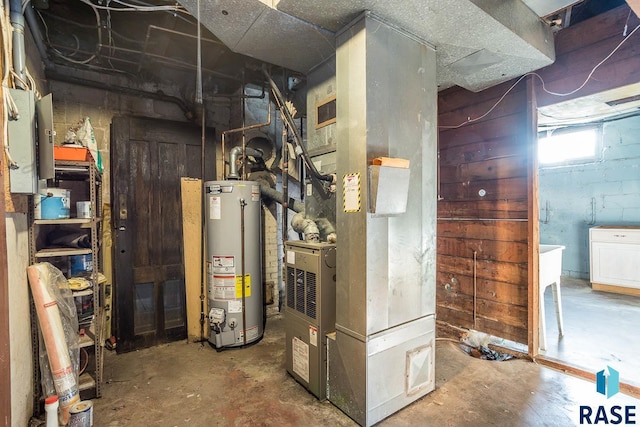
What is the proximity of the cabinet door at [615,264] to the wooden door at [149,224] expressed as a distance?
568cm

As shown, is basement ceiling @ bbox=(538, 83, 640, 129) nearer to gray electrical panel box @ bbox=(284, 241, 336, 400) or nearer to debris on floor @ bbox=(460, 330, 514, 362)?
debris on floor @ bbox=(460, 330, 514, 362)

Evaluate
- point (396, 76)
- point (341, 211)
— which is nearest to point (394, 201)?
point (341, 211)

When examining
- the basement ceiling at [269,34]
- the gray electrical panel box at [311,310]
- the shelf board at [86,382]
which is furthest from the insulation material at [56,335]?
the basement ceiling at [269,34]

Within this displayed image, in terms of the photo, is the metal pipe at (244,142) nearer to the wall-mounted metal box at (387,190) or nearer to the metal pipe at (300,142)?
the metal pipe at (300,142)

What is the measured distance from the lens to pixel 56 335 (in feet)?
5.80

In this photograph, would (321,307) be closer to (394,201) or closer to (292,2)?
(394,201)

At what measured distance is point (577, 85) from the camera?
2336 millimetres

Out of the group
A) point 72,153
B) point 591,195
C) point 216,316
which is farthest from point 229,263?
point 591,195

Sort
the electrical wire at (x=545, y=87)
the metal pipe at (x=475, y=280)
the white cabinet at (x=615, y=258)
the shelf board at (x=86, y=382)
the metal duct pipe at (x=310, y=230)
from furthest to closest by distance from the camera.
Answer: the white cabinet at (x=615, y=258) → the metal pipe at (x=475, y=280) → the metal duct pipe at (x=310, y=230) → the electrical wire at (x=545, y=87) → the shelf board at (x=86, y=382)

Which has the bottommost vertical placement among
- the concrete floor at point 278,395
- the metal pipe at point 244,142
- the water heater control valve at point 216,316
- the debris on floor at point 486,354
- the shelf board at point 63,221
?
the concrete floor at point 278,395

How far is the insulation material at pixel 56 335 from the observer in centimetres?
174

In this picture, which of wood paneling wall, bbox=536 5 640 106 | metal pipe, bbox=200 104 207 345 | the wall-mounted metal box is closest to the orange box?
metal pipe, bbox=200 104 207 345

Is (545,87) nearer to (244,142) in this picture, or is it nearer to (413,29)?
(413,29)

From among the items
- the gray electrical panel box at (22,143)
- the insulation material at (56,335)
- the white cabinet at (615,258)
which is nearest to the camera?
the gray electrical panel box at (22,143)
